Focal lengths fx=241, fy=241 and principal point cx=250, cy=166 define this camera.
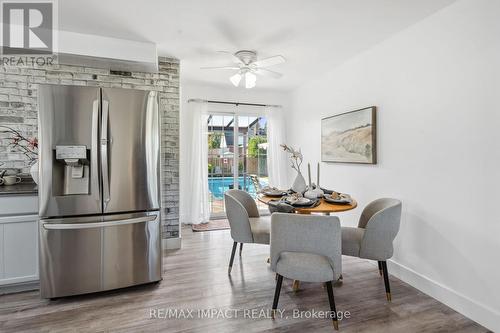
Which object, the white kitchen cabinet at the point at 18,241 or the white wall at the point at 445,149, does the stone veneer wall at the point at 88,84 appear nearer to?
the white kitchen cabinet at the point at 18,241

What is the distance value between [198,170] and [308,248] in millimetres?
2980

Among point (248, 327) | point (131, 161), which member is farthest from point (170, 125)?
point (248, 327)

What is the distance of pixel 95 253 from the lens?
213 cm

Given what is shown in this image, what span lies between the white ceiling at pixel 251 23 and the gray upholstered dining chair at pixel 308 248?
6.15ft

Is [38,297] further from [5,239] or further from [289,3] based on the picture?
[289,3]

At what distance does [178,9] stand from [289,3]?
3.30 feet

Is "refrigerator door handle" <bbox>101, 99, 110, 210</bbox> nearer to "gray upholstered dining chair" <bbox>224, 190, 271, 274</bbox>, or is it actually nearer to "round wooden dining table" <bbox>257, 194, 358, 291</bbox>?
"gray upholstered dining chair" <bbox>224, 190, 271, 274</bbox>

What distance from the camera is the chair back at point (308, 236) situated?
1.78m

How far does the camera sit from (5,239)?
215 centimetres

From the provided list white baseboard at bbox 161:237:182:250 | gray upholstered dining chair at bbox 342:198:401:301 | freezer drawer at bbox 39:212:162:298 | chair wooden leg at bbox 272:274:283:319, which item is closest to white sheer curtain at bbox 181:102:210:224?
white baseboard at bbox 161:237:182:250

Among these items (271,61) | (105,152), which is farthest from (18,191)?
(271,61)

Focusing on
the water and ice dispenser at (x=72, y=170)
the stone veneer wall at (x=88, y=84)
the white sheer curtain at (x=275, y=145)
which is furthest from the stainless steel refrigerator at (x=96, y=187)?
the white sheer curtain at (x=275, y=145)

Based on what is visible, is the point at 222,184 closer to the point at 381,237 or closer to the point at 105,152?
the point at 105,152

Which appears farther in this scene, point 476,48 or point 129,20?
point 129,20
